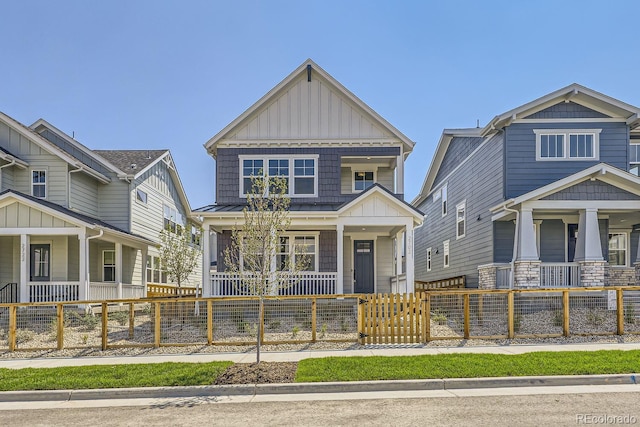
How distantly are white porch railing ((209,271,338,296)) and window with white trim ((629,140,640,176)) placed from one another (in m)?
12.3

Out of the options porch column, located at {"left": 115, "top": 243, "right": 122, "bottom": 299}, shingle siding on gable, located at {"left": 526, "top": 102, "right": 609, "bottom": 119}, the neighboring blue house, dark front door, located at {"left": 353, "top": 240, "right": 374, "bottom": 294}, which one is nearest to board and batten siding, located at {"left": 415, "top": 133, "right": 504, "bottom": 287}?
the neighboring blue house

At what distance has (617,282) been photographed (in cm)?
1791

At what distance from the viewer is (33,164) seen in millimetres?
20172

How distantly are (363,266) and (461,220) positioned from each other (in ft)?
19.0

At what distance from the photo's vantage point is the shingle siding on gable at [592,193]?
16312 millimetres

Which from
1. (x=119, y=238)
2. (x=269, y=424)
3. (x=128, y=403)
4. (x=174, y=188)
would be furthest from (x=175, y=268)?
(x=269, y=424)

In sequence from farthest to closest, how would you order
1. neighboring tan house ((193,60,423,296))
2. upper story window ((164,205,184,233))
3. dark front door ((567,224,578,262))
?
upper story window ((164,205,184,233)), neighboring tan house ((193,60,423,296)), dark front door ((567,224,578,262))

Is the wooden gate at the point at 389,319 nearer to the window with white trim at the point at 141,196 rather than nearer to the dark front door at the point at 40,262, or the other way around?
the dark front door at the point at 40,262

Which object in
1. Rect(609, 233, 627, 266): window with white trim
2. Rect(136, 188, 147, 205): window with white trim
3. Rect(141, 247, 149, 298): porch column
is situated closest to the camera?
Rect(609, 233, 627, 266): window with white trim

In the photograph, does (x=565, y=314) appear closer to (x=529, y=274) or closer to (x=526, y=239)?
(x=529, y=274)

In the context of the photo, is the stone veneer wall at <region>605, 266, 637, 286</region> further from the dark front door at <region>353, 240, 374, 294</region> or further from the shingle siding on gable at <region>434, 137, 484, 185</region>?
the dark front door at <region>353, 240, 374, 294</region>

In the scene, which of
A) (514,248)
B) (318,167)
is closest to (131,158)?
(318,167)

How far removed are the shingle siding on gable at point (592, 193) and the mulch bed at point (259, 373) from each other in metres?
11.4

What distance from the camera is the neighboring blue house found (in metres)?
16.3
